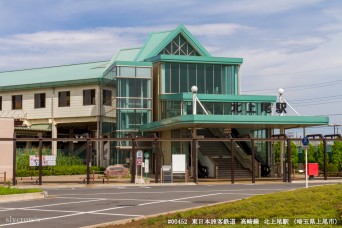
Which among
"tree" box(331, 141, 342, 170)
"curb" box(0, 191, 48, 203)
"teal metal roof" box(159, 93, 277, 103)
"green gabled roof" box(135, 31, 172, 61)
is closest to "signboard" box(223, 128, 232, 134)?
"teal metal roof" box(159, 93, 277, 103)

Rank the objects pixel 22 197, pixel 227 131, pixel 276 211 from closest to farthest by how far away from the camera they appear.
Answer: pixel 276 211, pixel 22 197, pixel 227 131

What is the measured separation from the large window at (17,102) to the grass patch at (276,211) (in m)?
47.5

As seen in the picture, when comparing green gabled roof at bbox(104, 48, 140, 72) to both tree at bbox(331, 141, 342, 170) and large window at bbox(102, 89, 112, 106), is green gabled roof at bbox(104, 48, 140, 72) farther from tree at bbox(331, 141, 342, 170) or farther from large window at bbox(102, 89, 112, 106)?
tree at bbox(331, 141, 342, 170)

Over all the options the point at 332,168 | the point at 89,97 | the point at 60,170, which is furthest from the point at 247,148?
the point at 89,97

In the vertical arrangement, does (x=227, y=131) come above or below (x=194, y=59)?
below

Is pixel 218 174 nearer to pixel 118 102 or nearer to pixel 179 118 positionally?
pixel 179 118

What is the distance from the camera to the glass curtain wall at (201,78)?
51250 mm

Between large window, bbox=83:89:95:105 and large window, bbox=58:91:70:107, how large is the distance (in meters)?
2.03

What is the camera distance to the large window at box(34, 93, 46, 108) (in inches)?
2378

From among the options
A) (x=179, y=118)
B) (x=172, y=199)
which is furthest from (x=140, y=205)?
(x=179, y=118)

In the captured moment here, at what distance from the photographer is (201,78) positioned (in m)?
52.3

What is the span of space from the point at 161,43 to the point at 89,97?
31.0ft

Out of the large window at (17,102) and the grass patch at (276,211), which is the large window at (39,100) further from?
the grass patch at (276,211)

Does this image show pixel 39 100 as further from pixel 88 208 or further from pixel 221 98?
pixel 88 208
